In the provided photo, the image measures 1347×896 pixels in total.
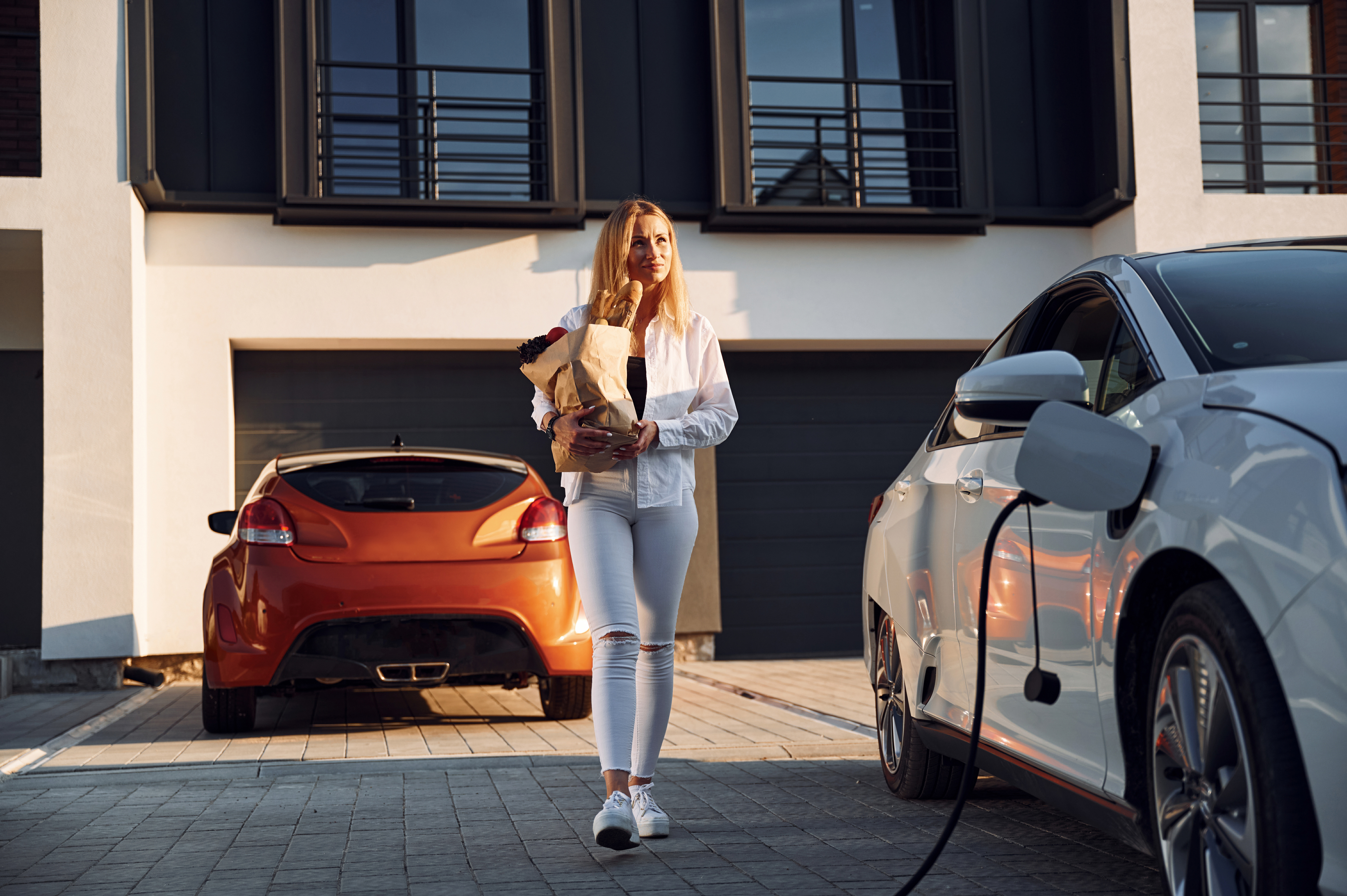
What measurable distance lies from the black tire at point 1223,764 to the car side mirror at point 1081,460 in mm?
263

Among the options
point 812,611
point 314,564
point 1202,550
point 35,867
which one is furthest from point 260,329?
point 1202,550

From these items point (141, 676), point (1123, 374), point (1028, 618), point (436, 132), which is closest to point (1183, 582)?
point (1028, 618)

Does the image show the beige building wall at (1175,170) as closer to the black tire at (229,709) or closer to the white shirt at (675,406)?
the white shirt at (675,406)

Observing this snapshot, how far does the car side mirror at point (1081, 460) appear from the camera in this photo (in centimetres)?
261

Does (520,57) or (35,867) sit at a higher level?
(520,57)

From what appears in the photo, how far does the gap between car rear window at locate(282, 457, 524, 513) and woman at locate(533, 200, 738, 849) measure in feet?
8.48

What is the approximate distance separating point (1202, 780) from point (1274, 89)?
12.3 meters

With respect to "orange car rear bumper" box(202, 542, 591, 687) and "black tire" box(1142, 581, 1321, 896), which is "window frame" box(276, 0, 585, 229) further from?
"black tire" box(1142, 581, 1321, 896)

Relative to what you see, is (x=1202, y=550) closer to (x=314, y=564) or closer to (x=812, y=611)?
(x=314, y=564)

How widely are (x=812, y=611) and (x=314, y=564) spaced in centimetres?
588

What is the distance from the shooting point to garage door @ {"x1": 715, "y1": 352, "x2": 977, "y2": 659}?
1140cm

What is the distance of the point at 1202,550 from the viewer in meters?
2.32

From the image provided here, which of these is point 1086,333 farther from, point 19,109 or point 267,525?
point 19,109

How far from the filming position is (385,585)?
6.48 metres
